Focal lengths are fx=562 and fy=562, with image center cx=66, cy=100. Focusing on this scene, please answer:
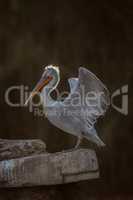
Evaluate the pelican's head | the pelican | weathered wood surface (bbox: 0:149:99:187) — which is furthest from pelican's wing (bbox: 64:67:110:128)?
weathered wood surface (bbox: 0:149:99:187)

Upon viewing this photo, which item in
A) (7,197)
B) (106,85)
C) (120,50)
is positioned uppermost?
(120,50)

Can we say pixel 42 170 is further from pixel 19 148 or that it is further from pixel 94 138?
pixel 94 138

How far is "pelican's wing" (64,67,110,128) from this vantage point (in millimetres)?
3479

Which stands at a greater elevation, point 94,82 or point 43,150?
point 94,82

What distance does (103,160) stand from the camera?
355 cm

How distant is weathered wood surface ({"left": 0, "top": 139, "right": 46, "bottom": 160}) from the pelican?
180 millimetres

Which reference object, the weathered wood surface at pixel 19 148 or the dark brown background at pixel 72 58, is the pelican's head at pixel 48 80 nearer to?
the dark brown background at pixel 72 58

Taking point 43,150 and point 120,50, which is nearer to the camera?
point 43,150

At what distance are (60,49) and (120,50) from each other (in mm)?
392

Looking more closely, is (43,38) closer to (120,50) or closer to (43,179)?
(120,50)

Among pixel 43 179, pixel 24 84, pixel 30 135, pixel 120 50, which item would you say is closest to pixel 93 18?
pixel 120 50

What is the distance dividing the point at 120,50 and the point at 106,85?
0.26 m

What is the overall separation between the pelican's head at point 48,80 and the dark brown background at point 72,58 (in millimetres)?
38

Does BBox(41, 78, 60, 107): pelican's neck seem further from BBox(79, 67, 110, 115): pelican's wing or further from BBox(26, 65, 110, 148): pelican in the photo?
BBox(79, 67, 110, 115): pelican's wing
